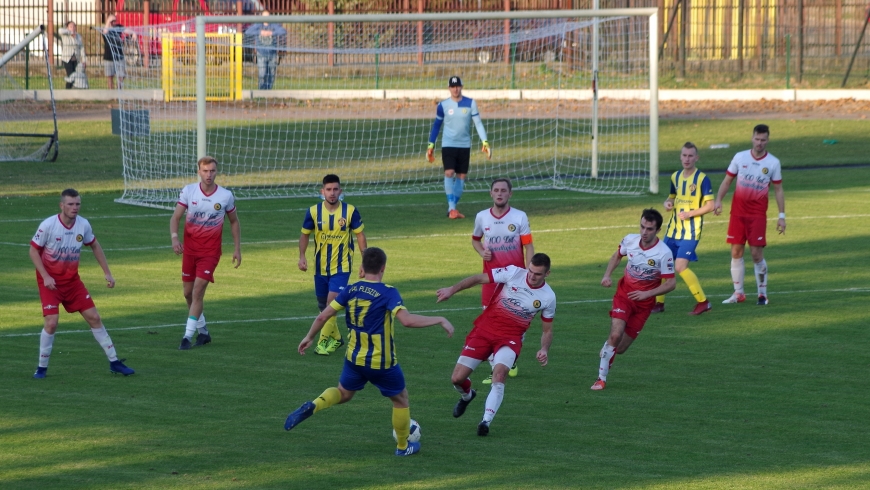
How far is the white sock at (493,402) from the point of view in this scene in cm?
905

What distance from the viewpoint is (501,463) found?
8.38 m

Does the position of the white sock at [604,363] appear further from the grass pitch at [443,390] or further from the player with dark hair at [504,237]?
the player with dark hair at [504,237]

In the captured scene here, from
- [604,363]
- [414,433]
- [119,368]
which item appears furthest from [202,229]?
[414,433]

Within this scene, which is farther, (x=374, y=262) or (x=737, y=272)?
(x=737, y=272)

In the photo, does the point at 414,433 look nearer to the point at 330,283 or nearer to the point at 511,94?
the point at 330,283

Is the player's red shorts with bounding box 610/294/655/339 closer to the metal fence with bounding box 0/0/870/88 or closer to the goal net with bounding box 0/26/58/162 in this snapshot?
the goal net with bounding box 0/26/58/162

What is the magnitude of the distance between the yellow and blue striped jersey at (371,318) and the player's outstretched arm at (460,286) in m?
0.85

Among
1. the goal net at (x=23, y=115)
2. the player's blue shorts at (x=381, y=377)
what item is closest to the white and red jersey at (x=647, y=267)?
the player's blue shorts at (x=381, y=377)

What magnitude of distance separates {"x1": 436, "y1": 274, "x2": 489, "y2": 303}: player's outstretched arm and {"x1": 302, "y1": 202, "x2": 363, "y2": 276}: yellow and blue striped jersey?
2.66 metres

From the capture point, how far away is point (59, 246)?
35.5ft

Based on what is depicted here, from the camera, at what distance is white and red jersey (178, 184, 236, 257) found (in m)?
12.3

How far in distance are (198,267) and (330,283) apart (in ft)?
4.53

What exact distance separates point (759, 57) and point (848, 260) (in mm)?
28074

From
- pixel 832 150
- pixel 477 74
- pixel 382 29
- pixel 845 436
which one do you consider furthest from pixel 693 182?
pixel 382 29
